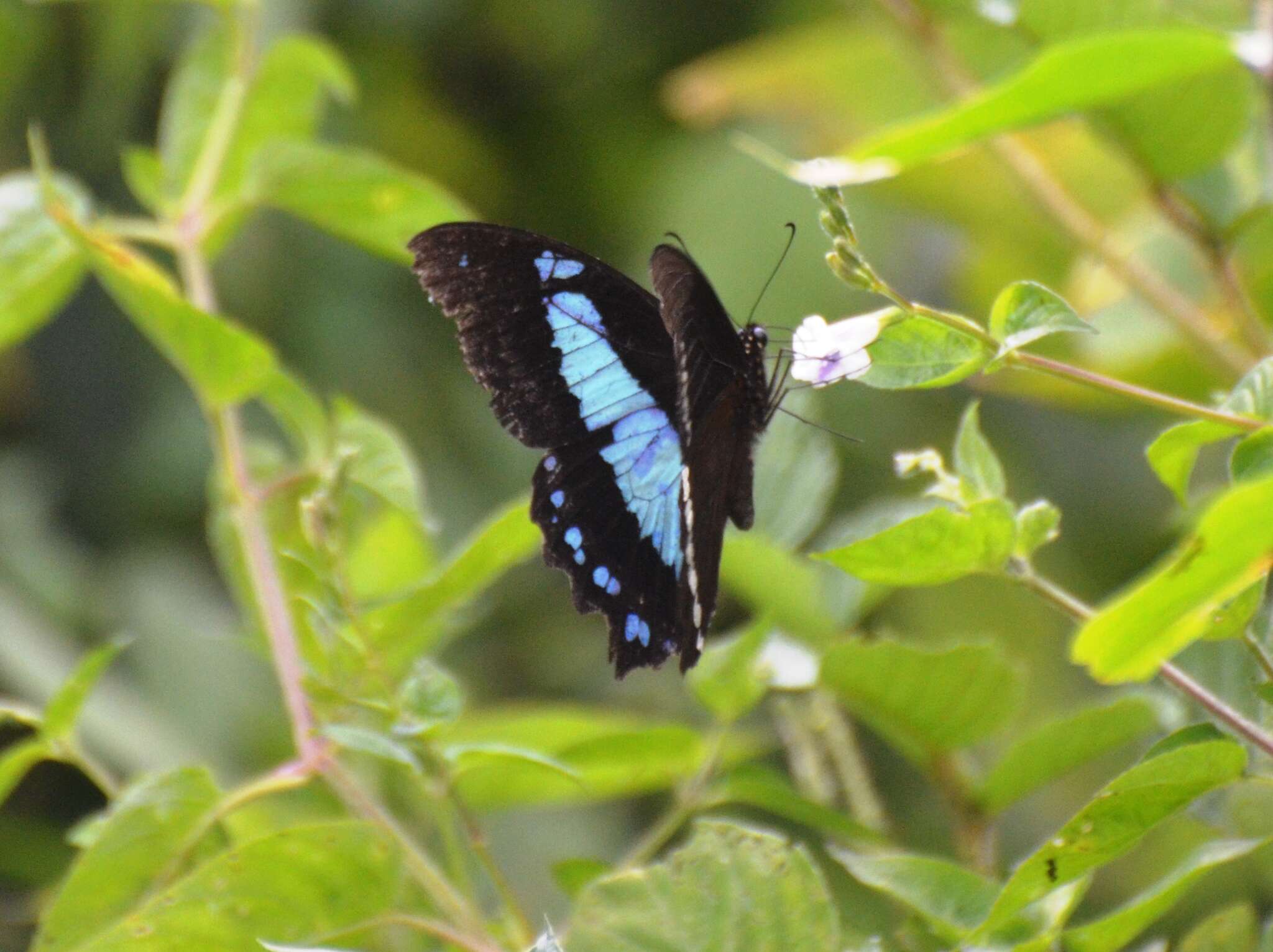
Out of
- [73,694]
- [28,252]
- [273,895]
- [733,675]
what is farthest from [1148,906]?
[28,252]

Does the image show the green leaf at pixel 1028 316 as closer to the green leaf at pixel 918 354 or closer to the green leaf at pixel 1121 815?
the green leaf at pixel 918 354

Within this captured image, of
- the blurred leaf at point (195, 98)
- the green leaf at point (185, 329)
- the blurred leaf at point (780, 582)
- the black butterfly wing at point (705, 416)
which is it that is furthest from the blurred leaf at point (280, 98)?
the blurred leaf at point (780, 582)

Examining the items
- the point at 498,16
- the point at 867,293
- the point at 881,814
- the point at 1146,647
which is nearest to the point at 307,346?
the point at 498,16

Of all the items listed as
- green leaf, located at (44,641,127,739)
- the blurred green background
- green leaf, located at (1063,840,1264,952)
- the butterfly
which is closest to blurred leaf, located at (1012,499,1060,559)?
green leaf, located at (1063,840,1264,952)

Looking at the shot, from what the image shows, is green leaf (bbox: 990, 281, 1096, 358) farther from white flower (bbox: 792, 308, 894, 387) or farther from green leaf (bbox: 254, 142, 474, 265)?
green leaf (bbox: 254, 142, 474, 265)

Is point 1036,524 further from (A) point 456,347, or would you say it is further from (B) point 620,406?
(A) point 456,347

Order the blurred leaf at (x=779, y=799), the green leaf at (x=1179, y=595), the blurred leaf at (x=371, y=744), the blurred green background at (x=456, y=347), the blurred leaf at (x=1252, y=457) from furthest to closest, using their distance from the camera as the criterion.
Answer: the blurred green background at (x=456, y=347)
the blurred leaf at (x=779, y=799)
the blurred leaf at (x=371, y=744)
the blurred leaf at (x=1252, y=457)
the green leaf at (x=1179, y=595)
